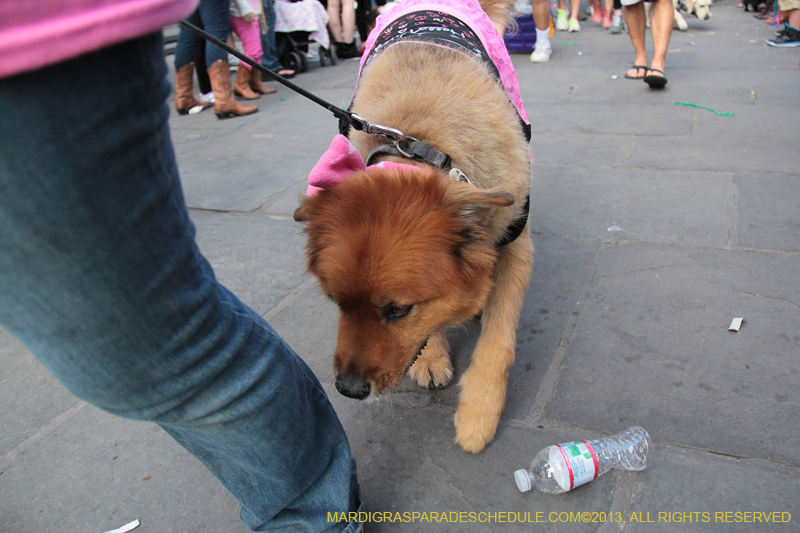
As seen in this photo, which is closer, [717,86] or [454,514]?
[454,514]

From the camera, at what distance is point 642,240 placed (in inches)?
130

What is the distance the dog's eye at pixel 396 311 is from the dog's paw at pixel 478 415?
1.56 feet

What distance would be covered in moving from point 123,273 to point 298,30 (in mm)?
9111

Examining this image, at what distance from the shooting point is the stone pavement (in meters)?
1.76

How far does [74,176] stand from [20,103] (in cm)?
12

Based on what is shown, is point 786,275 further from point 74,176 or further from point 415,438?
point 74,176

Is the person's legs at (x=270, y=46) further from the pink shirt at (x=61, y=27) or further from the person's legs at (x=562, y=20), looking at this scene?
the pink shirt at (x=61, y=27)

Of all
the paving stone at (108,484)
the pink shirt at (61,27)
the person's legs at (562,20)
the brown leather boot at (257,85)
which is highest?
the pink shirt at (61,27)

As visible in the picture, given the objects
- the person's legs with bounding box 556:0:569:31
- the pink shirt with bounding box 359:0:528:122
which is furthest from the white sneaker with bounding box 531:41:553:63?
the pink shirt with bounding box 359:0:528:122

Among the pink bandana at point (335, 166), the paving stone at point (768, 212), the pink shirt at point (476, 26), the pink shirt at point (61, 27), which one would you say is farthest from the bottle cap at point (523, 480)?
the paving stone at point (768, 212)

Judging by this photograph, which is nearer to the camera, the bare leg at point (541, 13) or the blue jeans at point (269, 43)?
the bare leg at point (541, 13)

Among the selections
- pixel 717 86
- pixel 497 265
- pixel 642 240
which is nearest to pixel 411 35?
pixel 497 265

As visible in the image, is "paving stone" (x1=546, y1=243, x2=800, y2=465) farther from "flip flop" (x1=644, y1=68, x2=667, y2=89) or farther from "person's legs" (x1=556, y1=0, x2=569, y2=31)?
"person's legs" (x1=556, y1=0, x2=569, y2=31)

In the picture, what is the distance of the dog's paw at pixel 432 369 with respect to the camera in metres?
2.36
